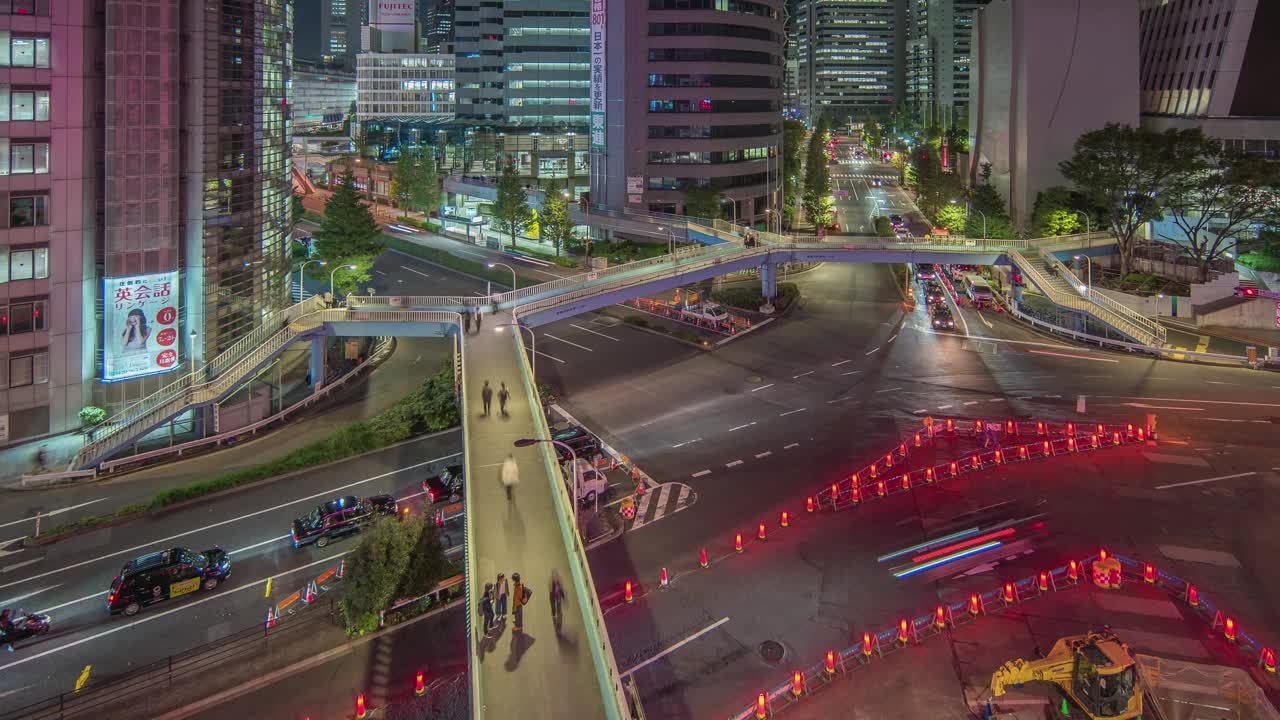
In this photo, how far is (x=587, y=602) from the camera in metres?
19.2

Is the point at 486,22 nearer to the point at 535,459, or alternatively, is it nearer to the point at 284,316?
the point at 284,316

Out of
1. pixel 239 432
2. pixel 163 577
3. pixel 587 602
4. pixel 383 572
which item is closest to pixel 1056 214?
pixel 239 432

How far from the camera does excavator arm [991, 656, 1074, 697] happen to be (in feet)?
71.4

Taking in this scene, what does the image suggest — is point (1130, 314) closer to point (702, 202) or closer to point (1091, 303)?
point (1091, 303)

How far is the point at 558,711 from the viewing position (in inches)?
659

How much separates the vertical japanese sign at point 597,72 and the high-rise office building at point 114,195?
Result: 161 ft

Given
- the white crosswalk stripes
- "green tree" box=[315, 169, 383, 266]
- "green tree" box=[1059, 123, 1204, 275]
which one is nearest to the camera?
the white crosswalk stripes

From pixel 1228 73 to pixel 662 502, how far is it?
7943 cm

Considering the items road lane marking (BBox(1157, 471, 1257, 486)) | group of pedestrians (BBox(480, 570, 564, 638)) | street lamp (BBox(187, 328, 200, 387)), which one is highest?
street lamp (BBox(187, 328, 200, 387))

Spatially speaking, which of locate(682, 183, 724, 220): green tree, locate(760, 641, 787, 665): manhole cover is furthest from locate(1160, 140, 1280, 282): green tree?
locate(760, 641, 787, 665): manhole cover

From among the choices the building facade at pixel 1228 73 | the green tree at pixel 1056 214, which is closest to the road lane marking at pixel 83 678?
the green tree at pixel 1056 214

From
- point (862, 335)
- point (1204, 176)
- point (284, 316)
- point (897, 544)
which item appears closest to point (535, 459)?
point (897, 544)

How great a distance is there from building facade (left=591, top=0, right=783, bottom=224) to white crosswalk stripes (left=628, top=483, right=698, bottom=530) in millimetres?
60049

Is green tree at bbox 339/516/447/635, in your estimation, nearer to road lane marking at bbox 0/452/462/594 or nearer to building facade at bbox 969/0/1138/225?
road lane marking at bbox 0/452/462/594
